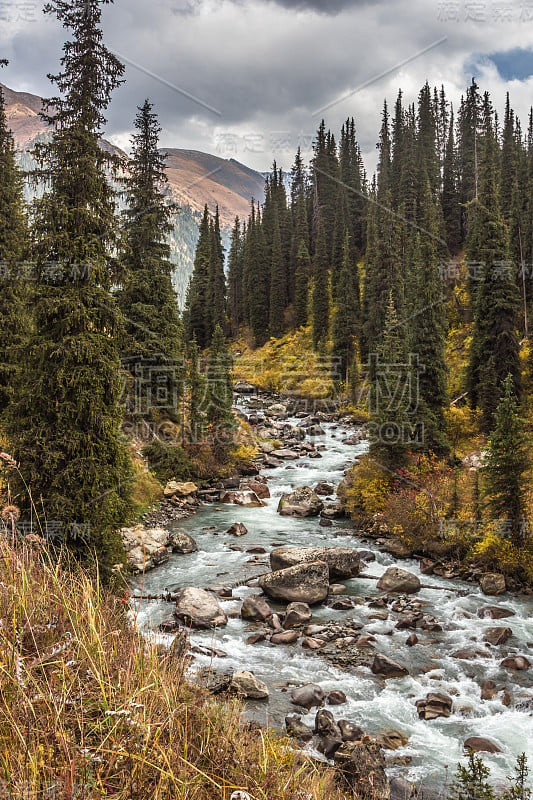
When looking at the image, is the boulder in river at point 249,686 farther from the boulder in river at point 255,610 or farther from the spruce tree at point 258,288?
the spruce tree at point 258,288

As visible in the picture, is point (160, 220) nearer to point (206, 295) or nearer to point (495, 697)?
point (495, 697)

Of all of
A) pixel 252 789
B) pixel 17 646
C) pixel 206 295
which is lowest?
pixel 252 789

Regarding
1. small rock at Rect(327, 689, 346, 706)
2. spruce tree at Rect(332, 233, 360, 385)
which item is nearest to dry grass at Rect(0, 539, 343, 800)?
small rock at Rect(327, 689, 346, 706)

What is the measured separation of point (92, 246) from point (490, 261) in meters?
25.1

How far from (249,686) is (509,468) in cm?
1034

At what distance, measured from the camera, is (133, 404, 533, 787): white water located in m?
9.49

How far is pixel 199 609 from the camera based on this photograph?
45.3 feet

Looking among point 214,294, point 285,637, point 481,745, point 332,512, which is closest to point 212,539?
point 332,512

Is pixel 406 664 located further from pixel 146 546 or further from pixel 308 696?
pixel 146 546

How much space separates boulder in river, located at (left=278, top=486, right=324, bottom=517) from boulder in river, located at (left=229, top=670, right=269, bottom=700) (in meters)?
13.5

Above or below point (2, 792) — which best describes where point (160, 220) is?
above

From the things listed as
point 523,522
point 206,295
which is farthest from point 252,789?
point 206,295

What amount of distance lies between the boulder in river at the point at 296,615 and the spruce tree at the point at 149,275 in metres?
15.7

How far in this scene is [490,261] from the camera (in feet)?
99.1
